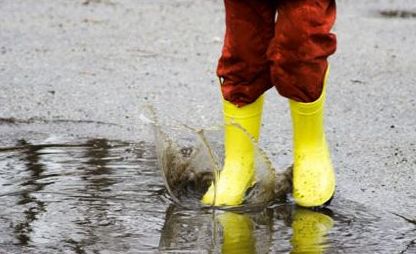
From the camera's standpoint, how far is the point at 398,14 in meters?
8.68

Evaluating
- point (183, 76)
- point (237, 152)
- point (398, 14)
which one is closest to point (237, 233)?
point (237, 152)

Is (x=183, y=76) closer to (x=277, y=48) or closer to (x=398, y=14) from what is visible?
(x=277, y=48)

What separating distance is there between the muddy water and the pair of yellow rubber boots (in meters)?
0.07

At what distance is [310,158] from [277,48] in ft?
1.38

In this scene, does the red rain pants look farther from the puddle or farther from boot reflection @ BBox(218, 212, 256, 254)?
the puddle

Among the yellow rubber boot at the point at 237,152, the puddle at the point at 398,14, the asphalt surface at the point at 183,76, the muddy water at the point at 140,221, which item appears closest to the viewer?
the muddy water at the point at 140,221

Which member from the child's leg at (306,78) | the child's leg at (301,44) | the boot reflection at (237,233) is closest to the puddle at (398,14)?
the child's leg at (306,78)

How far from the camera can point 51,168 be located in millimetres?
4219

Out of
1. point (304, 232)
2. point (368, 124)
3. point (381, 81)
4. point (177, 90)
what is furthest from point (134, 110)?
point (304, 232)

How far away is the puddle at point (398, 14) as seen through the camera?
8578mm

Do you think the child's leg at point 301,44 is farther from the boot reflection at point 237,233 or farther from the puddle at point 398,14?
the puddle at point 398,14

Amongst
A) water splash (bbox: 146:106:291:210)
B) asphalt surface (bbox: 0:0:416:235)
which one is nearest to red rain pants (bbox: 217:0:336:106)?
water splash (bbox: 146:106:291:210)

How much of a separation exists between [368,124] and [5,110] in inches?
68.4

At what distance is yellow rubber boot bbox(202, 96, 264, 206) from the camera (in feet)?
12.4
